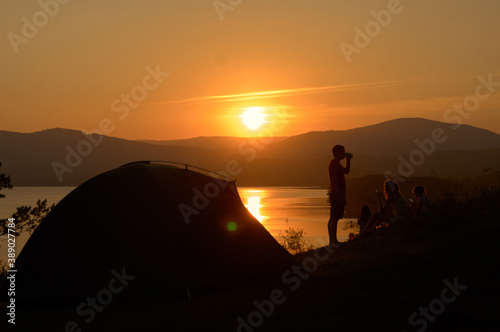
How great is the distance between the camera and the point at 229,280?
9.12 metres

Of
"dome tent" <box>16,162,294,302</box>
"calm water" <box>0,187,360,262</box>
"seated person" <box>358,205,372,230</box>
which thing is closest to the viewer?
"dome tent" <box>16,162,294,302</box>

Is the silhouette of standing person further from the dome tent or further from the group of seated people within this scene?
the dome tent

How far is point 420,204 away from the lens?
12812mm

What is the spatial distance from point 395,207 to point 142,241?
696cm


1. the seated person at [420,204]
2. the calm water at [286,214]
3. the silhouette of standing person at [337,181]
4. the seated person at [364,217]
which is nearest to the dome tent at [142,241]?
the silhouette of standing person at [337,181]

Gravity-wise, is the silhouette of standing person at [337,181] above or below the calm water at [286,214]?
below

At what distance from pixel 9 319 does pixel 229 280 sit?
3.41 m

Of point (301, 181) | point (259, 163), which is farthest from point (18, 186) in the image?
point (301, 181)

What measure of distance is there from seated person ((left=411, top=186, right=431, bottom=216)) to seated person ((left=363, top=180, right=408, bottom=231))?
9.9 inches

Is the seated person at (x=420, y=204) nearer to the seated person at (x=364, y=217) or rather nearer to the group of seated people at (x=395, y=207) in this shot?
the group of seated people at (x=395, y=207)

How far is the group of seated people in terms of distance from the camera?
Result: 12.9 m

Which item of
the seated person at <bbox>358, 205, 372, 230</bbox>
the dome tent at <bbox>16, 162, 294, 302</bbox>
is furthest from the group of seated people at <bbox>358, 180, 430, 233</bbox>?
the dome tent at <bbox>16, 162, 294, 302</bbox>

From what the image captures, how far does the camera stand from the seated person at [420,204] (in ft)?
41.5

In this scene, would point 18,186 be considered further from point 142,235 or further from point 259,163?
point 142,235
